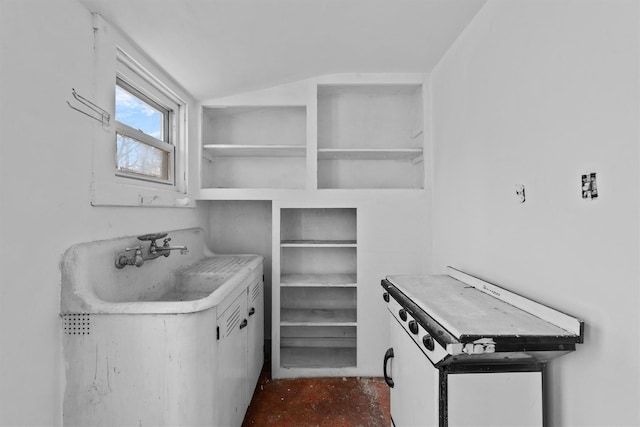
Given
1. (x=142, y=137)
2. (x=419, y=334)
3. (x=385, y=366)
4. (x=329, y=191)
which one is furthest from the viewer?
(x=329, y=191)

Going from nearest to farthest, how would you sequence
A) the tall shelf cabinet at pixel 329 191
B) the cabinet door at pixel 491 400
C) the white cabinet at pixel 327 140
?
the cabinet door at pixel 491 400 → the tall shelf cabinet at pixel 329 191 → the white cabinet at pixel 327 140

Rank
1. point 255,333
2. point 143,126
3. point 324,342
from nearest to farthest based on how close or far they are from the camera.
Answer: point 143,126, point 255,333, point 324,342

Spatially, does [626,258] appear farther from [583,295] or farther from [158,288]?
[158,288]

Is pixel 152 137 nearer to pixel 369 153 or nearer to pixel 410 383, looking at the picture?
pixel 369 153

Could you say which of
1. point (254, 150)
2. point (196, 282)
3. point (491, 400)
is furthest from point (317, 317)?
point (491, 400)

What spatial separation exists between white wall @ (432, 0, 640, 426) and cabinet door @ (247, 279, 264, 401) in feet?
4.81

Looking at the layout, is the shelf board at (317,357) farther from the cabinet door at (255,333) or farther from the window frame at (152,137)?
the window frame at (152,137)

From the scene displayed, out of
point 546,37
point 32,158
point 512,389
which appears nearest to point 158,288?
point 32,158

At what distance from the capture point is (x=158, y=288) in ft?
5.99

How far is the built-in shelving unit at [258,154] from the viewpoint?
273 cm

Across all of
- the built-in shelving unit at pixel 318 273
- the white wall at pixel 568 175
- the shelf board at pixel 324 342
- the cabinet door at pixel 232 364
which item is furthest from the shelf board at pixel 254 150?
the shelf board at pixel 324 342

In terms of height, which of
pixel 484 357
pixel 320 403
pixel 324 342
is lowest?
pixel 320 403

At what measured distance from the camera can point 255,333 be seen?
2.12 m

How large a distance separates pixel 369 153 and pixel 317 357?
1.82 meters
